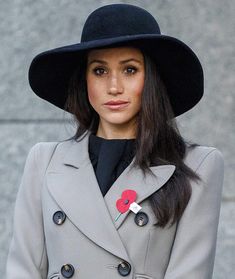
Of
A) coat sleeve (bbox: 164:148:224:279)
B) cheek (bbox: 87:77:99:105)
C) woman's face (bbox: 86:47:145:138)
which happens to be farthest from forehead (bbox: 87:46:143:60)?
coat sleeve (bbox: 164:148:224:279)

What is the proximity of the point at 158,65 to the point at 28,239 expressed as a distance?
83 cm

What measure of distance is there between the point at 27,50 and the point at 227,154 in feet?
4.32

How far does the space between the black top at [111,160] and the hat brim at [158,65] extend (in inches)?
10.8

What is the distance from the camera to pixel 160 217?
3.89m

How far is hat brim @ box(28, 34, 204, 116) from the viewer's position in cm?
399

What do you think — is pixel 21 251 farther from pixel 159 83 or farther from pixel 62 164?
pixel 159 83

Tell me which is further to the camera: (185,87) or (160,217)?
(185,87)

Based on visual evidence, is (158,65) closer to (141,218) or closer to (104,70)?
(104,70)

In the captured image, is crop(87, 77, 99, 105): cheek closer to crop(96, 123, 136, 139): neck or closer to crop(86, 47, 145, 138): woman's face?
crop(86, 47, 145, 138): woman's face

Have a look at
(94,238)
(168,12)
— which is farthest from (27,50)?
(94,238)

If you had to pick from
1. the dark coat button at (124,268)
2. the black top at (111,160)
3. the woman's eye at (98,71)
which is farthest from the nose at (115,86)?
the dark coat button at (124,268)

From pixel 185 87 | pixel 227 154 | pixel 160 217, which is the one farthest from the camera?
pixel 227 154

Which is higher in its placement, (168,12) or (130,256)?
(168,12)

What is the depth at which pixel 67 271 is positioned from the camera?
3.94 metres
